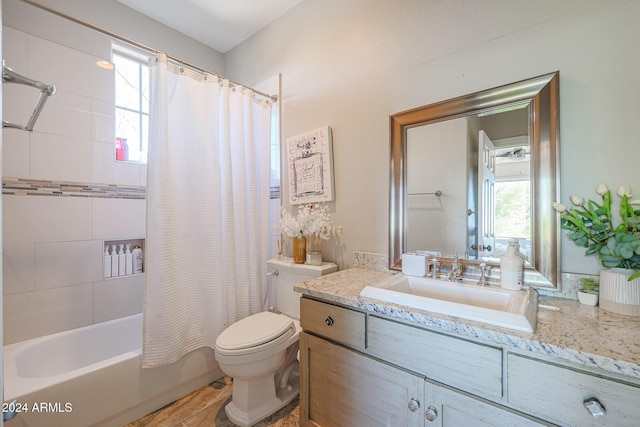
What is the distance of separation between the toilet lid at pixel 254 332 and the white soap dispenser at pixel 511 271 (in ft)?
3.73

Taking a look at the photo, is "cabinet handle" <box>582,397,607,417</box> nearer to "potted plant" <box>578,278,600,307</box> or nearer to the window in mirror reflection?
"potted plant" <box>578,278,600,307</box>

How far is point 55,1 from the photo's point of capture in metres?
1.87

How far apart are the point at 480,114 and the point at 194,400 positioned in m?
2.32

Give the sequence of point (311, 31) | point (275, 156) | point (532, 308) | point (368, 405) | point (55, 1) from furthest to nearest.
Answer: point (275, 156)
point (311, 31)
point (55, 1)
point (368, 405)
point (532, 308)

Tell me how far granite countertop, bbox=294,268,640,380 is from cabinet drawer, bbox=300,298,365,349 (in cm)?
5

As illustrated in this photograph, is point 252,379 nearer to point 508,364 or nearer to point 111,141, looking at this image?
point 508,364

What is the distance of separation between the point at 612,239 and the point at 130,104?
3.00 m

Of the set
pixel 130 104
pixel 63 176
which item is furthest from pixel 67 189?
pixel 130 104

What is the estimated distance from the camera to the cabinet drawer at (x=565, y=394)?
742 mm

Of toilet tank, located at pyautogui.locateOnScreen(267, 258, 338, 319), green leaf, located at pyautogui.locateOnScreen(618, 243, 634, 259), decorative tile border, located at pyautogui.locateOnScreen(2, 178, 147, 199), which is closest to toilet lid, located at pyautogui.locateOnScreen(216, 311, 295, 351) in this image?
toilet tank, located at pyautogui.locateOnScreen(267, 258, 338, 319)

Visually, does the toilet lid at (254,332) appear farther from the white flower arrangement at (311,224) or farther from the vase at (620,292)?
the vase at (620,292)

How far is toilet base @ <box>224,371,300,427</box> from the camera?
157 cm

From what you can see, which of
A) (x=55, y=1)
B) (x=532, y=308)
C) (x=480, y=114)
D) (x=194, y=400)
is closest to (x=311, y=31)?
(x=480, y=114)

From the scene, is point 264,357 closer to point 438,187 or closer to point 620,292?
point 438,187
